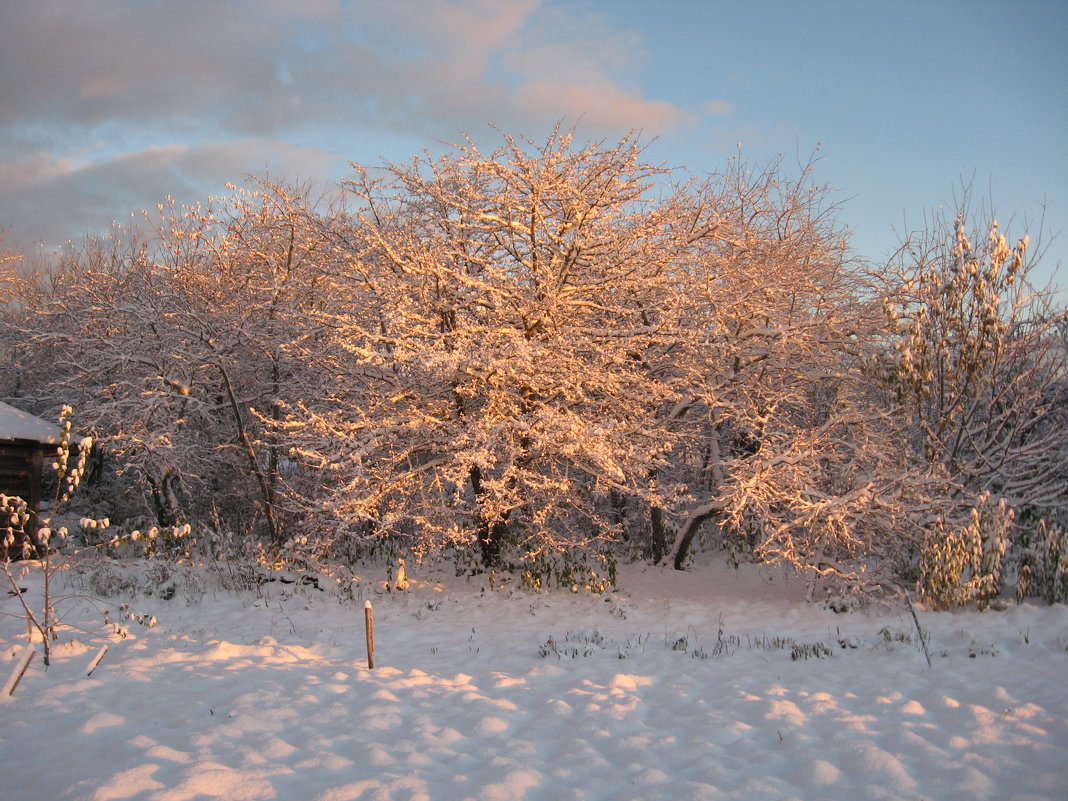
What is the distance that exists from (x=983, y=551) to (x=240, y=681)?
7.41 m

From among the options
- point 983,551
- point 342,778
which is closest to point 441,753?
point 342,778

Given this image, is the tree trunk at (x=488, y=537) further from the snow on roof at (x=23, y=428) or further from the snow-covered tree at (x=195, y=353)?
the snow on roof at (x=23, y=428)

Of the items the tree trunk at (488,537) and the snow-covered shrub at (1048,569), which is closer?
the snow-covered shrub at (1048,569)

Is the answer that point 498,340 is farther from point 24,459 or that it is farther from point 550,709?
point 24,459

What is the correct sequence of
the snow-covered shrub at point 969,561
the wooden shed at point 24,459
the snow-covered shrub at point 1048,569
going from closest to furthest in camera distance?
1. the snow-covered shrub at point 1048,569
2. the snow-covered shrub at point 969,561
3. the wooden shed at point 24,459

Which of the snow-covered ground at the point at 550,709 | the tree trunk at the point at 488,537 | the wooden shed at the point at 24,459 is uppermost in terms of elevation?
the wooden shed at the point at 24,459

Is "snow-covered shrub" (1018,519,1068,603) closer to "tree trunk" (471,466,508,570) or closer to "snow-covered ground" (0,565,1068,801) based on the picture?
"snow-covered ground" (0,565,1068,801)

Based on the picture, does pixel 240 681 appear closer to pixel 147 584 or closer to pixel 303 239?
pixel 147 584

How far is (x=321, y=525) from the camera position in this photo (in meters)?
10.6

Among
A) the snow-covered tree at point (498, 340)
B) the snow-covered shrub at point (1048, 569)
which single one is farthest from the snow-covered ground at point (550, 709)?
the snow-covered tree at point (498, 340)

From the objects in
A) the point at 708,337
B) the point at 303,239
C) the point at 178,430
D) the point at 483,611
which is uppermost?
the point at 303,239

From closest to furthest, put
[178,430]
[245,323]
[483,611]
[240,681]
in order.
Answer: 1. [240,681]
2. [483,611]
3. [245,323]
4. [178,430]

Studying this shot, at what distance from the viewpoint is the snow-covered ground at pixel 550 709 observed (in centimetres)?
390

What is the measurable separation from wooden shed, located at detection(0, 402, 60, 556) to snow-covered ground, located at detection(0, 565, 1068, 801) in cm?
429
